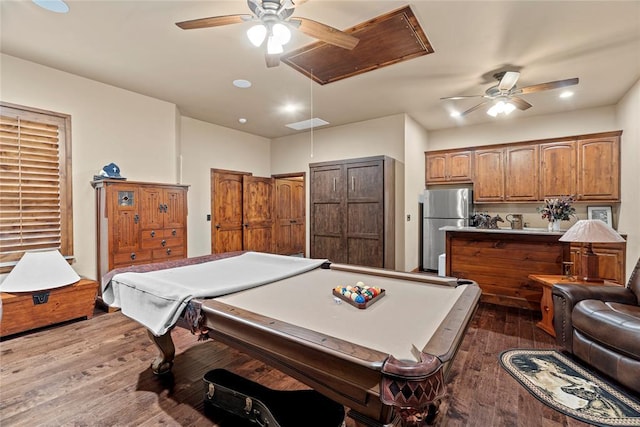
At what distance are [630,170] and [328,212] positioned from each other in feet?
13.7

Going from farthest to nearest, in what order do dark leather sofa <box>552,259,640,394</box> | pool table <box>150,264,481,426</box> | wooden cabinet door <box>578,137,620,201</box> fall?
wooden cabinet door <box>578,137,620,201</box>
dark leather sofa <box>552,259,640,394</box>
pool table <box>150,264,481,426</box>

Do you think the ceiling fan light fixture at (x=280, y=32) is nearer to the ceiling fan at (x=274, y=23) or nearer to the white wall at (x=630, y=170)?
the ceiling fan at (x=274, y=23)

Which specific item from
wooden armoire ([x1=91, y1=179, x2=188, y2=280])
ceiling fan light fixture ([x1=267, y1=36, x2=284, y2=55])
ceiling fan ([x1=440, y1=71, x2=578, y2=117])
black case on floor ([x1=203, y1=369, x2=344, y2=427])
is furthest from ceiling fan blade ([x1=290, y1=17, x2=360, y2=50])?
wooden armoire ([x1=91, y1=179, x2=188, y2=280])

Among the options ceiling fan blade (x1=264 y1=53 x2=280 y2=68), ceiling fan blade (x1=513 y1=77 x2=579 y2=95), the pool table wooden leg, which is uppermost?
ceiling fan blade (x1=513 y1=77 x2=579 y2=95)

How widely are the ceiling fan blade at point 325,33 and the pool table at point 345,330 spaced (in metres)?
1.75

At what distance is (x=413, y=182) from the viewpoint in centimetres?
523

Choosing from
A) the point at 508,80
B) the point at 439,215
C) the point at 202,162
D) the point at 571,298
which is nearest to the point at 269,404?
the point at 571,298

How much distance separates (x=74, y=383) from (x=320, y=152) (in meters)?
4.82

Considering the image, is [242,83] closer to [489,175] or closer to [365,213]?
[365,213]

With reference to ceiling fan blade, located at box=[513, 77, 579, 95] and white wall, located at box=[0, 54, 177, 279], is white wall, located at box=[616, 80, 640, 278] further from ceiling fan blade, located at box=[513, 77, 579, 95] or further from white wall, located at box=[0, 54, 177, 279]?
white wall, located at box=[0, 54, 177, 279]

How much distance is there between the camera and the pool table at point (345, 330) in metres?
0.96

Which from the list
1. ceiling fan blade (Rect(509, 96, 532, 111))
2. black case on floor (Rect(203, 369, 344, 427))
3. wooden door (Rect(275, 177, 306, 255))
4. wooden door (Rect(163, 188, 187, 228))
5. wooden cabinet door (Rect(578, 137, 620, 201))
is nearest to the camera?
black case on floor (Rect(203, 369, 344, 427))

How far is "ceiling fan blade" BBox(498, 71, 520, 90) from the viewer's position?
10.4ft

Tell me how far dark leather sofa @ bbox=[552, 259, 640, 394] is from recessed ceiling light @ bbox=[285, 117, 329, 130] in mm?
4176
